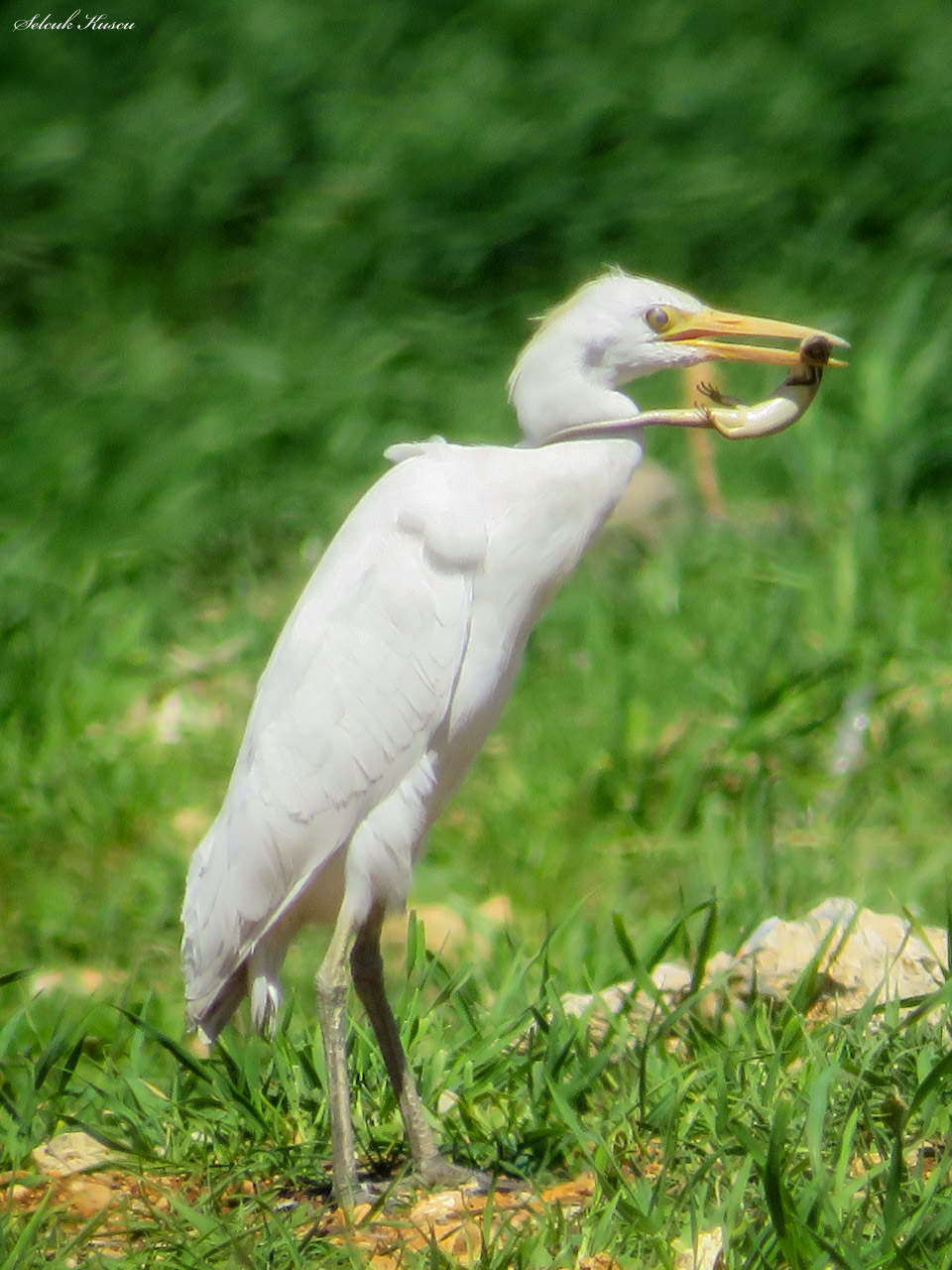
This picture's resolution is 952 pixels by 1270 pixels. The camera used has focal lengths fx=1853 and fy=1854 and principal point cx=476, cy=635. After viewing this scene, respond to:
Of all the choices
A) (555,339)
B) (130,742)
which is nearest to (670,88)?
(130,742)

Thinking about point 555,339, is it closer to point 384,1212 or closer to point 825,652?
point 384,1212

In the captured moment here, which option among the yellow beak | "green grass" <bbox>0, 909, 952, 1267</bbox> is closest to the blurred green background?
"green grass" <bbox>0, 909, 952, 1267</bbox>

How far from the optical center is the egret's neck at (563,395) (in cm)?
307

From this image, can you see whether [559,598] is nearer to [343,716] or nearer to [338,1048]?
[343,716]

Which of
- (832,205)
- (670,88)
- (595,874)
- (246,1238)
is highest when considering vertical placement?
(670,88)

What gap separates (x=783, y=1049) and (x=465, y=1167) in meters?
0.57

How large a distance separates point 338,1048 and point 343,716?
542 mm

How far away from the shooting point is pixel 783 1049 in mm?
3100

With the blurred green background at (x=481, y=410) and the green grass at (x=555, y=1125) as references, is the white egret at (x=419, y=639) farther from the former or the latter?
the blurred green background at (x=481, y=410)

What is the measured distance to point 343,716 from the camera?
310 cm

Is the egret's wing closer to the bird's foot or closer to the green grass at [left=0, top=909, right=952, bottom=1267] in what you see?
the green grass at [left=0, top=909, right=952, bottom=1267]
